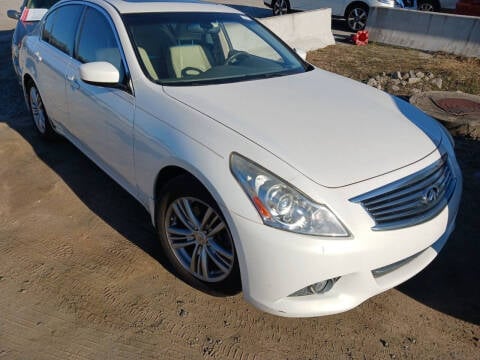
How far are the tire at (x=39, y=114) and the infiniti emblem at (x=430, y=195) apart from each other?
3644mm

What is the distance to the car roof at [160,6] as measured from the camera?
10.7 ft

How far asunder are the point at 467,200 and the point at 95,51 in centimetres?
326

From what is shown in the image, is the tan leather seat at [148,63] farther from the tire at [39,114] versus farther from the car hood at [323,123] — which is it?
the tire at [39,114]

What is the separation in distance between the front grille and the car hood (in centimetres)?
10

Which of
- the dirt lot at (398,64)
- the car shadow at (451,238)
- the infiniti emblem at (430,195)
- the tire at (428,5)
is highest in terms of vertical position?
the infiniti emblem at (430,195)

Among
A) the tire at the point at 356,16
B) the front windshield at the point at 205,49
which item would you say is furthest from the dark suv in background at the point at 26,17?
the tire at the point at 356,16

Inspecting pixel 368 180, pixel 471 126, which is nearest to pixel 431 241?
pixel 368 180

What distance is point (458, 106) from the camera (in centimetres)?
503

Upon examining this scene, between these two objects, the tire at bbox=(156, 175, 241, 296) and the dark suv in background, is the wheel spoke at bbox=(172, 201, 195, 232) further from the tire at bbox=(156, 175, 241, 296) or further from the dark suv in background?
the dark suv in background

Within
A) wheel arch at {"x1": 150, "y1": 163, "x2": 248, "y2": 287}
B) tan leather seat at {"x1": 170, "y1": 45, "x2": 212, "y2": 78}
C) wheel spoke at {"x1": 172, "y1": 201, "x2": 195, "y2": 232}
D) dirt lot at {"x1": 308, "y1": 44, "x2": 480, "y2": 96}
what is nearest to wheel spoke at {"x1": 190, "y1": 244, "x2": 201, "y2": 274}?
wheel spoke at {"x1": 172, "y1": 201, "x2": 195, "y2": 232}

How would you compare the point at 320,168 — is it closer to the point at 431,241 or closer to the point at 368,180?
the point at 368,180

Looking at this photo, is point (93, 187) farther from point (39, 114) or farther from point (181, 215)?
point (181, 215)

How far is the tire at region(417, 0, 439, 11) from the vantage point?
43.3 ft

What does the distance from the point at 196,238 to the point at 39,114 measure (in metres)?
2.98
